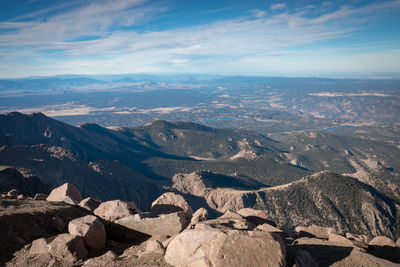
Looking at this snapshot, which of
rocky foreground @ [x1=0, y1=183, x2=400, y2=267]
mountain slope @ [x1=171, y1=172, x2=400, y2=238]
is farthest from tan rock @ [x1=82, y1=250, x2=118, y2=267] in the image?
mountain slope @ [x1=171, y1=172, x2=400, y2=238]

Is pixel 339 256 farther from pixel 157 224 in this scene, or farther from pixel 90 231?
pixel 90 231

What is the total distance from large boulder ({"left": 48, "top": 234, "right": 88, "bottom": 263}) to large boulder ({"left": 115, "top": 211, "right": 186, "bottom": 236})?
388 cm

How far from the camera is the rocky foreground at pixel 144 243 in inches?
475

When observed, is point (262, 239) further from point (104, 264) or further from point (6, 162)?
point (6, 162)

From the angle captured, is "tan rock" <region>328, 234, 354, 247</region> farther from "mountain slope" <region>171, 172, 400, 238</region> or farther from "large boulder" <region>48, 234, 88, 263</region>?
"mountain slope" <region>171, 172, 400, 238</region>

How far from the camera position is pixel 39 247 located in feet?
45.2

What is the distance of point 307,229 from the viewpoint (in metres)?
25.4

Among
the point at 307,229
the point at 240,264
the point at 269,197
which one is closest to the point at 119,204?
the point at 240,264

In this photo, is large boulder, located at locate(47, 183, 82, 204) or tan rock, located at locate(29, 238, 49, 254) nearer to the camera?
tan rock, located at locate(29, 238, 49, 254)

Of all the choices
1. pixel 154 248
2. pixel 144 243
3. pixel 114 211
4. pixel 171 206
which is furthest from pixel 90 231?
pixel 171 206

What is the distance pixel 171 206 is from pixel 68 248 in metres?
10.1

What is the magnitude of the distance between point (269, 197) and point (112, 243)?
10643 centimetres

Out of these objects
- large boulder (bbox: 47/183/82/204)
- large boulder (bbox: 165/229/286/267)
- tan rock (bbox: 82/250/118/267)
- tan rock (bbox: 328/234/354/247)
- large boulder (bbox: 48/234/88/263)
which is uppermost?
large boulder (bbox: 165/229/286/267)

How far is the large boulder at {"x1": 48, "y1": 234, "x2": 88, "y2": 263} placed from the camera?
530 inches
